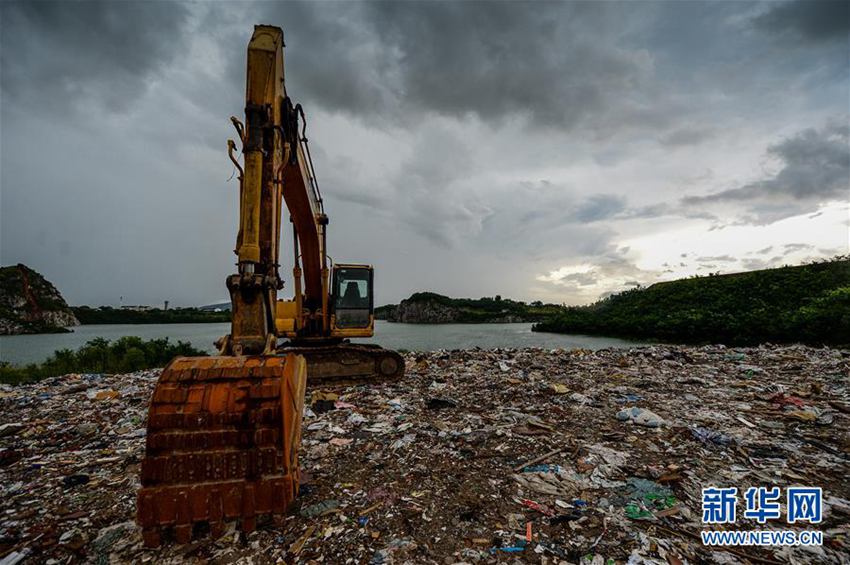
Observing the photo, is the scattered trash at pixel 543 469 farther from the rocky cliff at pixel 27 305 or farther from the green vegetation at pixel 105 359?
the rocky cliff at pixel 27 305

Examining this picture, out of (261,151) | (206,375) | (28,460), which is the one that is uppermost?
(261,151)

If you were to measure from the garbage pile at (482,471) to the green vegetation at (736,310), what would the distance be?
9.79 meters

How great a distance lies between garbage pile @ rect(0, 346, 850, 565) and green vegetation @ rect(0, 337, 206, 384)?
425 centimetres

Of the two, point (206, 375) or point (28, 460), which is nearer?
point (206, 375)

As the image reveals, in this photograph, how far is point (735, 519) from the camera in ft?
7.76

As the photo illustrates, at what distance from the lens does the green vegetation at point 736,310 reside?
13.0 m

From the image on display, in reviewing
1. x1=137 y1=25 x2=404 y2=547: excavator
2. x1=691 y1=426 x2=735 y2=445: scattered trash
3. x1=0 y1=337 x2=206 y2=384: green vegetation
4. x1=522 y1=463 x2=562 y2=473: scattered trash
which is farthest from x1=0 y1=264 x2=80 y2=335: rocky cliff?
x1=691 y1=426 x2=735 y2=445: scattered trash

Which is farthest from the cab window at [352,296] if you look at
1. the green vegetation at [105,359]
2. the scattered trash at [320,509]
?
the green vegetation at [105,359]

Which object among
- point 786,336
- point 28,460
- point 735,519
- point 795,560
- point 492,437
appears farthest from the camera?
point 786,336

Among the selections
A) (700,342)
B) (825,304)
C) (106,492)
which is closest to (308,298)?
(106,492)

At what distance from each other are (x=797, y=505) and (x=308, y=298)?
6840 mm

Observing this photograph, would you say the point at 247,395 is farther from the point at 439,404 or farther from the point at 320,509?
the point at 439,404

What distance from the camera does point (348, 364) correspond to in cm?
657

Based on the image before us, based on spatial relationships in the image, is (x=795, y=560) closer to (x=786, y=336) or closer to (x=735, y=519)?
(x=735, y=519)
